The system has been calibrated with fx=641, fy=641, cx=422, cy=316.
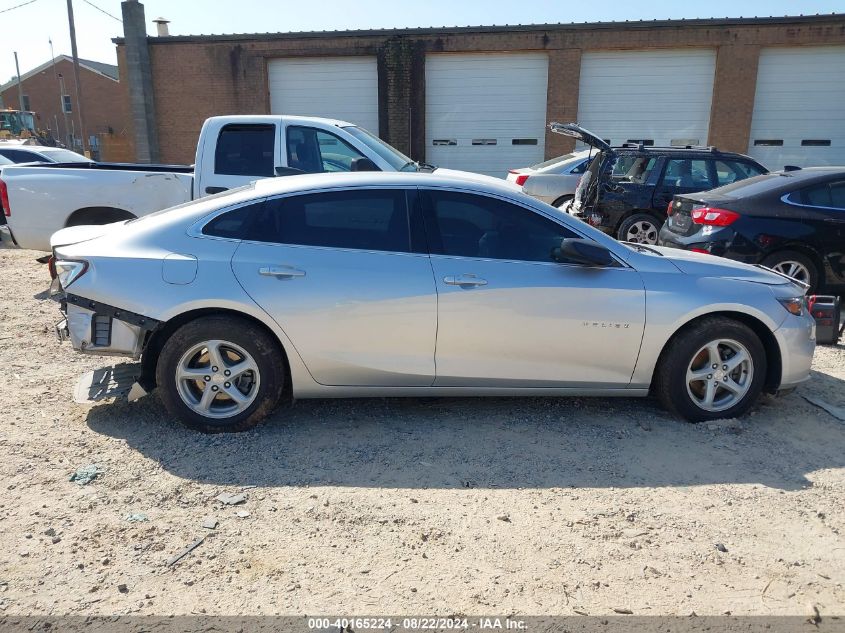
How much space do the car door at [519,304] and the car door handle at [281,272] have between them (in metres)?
0.85

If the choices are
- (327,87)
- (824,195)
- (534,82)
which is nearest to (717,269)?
(824,195)

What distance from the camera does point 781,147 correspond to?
1980 centimetres

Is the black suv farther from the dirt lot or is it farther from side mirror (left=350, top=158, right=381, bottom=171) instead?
the dirt lot

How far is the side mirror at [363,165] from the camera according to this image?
23.5 ft

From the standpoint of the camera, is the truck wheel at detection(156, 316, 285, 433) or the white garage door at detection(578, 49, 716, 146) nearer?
the truck wheel at detection(156, 316, 285, 433)

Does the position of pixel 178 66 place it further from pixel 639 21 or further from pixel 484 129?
pixel 639 21

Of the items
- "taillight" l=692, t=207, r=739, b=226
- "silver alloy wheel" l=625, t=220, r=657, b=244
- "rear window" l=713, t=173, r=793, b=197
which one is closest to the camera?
"taillight" l=692, t=207, r=739, b=226

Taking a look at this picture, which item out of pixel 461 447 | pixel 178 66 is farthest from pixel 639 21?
pixel 461 447

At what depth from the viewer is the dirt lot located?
2676 mm

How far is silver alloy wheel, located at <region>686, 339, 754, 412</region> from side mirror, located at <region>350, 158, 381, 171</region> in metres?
4.28

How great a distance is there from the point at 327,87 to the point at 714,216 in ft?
55.1

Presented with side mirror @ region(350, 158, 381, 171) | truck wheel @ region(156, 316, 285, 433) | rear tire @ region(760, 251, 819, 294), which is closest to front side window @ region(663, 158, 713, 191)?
rear tire @ region(760, 251, 819, 294)

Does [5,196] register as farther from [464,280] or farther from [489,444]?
[489,444]


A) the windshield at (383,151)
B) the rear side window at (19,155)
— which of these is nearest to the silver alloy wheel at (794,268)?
the windshield at (383,151)
